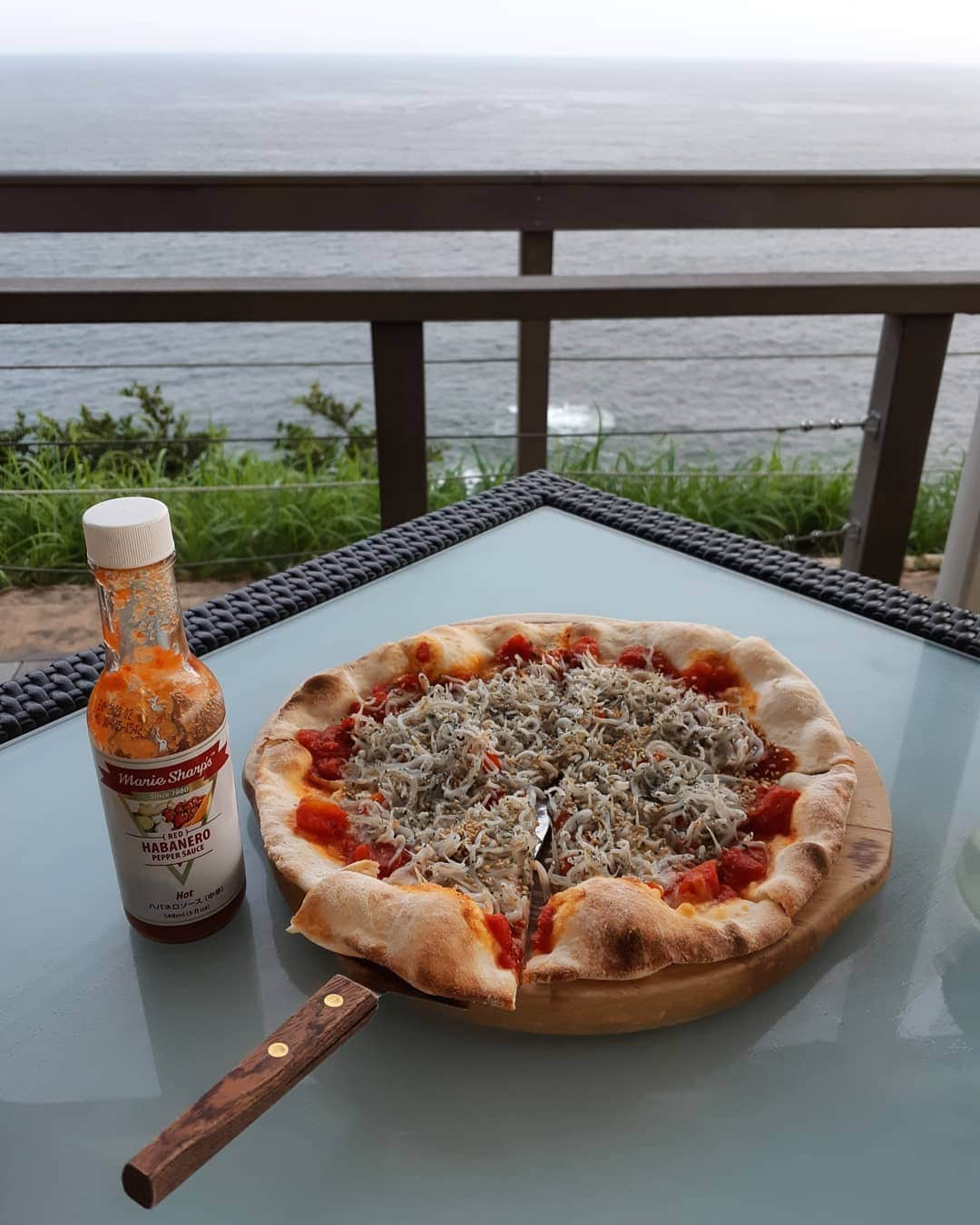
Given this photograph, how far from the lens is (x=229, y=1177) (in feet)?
2.42

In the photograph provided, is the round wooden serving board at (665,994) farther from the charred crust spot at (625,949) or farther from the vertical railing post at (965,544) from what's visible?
the vertical railing post at (965,544)

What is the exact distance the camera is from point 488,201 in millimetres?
3166

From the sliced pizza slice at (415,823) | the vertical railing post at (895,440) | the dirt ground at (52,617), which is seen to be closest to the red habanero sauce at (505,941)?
the sliced pizza slice at (415,823)

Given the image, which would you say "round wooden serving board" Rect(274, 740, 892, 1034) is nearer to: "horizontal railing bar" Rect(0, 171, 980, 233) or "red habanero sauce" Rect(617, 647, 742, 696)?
"red habanero sauce" Rect(617, 647, 742, 696)

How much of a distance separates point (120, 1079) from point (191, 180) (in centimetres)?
287

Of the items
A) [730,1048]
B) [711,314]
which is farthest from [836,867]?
[711,314]

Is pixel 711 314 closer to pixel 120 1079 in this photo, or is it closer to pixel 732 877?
pixel 732 877

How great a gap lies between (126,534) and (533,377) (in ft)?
7.94

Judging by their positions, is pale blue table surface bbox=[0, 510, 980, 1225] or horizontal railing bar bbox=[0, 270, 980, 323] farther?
horizontal railing bar bbox=[0, 270, 980, 323]

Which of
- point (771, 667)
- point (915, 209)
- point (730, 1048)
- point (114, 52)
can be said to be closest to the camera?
point (730, 1048)

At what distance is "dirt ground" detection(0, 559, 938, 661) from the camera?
11.1ft

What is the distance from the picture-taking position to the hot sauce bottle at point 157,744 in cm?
81

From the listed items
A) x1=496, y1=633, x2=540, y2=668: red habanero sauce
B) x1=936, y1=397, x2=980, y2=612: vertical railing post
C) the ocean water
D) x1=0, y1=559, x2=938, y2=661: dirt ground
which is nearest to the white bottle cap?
x1=496, y1=633, x2=540, y2=668: red habanero sauce

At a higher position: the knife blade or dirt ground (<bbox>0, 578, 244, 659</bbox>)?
the knife blade
